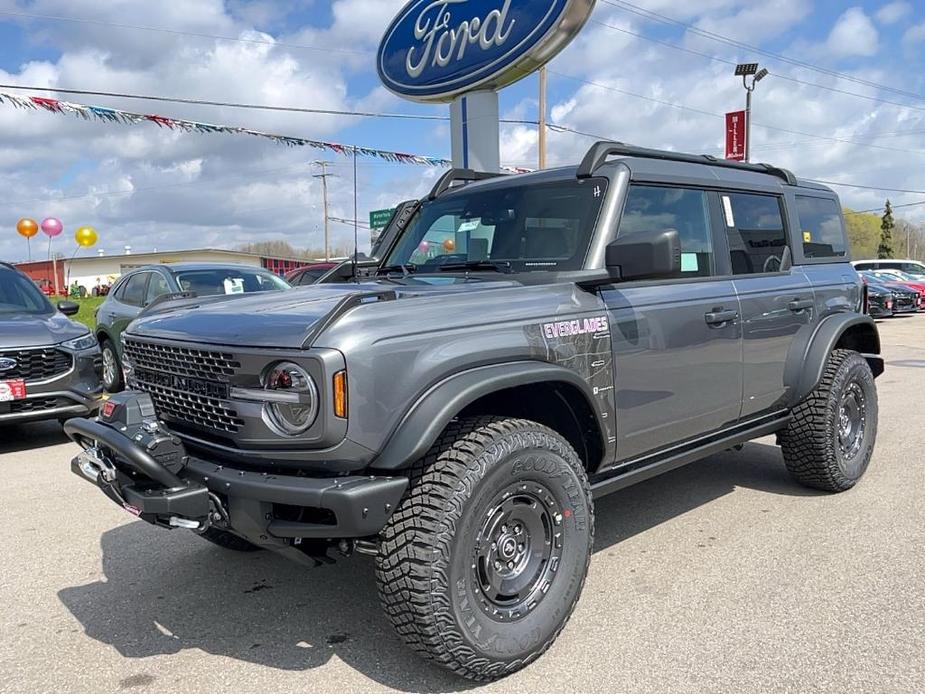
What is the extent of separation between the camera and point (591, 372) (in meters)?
3.19

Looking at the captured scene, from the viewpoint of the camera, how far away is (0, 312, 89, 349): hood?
254 inches

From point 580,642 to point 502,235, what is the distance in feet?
6.30

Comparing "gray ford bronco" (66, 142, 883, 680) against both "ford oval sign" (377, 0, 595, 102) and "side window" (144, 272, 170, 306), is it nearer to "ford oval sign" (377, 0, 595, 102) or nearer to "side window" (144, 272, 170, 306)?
"side window" (144, 272, 170, 306)

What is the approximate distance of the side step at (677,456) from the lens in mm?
3504

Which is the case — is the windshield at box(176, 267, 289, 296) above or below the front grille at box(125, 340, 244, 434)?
above

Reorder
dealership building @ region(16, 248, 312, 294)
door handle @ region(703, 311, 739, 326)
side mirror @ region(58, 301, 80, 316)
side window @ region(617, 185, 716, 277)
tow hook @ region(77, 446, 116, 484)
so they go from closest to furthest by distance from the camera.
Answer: tow hook @ region(77, 446, 116, 484)
side window @ region(617, 185, 716, 277)
door handle @ region(703, 311, 739, 326)
side mirror @ region(58, 301, 80, 316)
dealership building @ region(16, 248, 312, 294)

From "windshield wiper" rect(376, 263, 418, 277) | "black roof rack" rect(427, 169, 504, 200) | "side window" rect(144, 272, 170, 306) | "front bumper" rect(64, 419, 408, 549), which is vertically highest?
"black roof rack" rect(427, 169, 504, 200)

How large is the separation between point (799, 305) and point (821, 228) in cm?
94

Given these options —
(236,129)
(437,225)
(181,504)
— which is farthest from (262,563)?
(236,129)

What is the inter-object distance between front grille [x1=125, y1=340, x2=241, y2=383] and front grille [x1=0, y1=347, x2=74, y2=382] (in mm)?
3744

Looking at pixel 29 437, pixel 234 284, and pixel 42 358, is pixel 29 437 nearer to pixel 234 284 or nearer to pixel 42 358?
pixel 42 358

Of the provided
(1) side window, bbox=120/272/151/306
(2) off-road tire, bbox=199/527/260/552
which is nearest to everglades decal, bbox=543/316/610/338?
(2) off-road tire, bbox=199/527/260/552

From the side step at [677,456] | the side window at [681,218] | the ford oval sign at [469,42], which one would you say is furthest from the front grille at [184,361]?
the ford oval sign at [469,42]

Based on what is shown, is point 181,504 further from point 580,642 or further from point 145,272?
point 145,272
